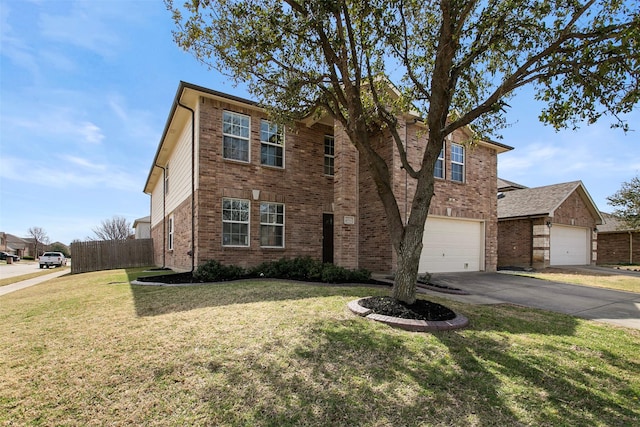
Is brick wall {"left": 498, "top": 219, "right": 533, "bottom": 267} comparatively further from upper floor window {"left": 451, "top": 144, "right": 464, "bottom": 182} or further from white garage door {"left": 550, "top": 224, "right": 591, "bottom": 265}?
upper floor window {"left": 451, "top": 144, "right": 464, "bottom": 182}

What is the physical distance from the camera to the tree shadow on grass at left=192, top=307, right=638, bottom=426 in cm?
305

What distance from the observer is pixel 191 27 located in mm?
6570

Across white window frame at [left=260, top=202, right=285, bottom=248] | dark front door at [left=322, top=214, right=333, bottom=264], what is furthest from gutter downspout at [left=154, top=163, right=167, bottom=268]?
dark front door at [left=322, top=214, right=333, bottom=264]

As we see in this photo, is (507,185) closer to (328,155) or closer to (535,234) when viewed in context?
(535,234)

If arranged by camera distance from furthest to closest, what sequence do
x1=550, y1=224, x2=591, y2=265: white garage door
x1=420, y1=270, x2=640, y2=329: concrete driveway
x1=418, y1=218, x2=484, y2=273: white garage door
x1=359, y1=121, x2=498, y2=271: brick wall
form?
x1=550, y1=224, x2=591, y2=265: white garage door → x1=418, y1=218, x2=484, y2=273: white garage door → x1=359, y1=121, x2=498, y2=271: brick wall → x1=420, y1=270, x2=640, y2=329: concrete driveway

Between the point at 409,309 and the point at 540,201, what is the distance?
702 inches

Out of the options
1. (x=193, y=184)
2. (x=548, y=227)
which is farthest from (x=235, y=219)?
(x=548, y=227)

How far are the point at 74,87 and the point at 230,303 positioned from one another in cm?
1014

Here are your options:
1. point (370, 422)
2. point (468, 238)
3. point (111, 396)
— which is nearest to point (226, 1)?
point (111, 396)

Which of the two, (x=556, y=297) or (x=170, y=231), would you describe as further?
(x=170, y=231)

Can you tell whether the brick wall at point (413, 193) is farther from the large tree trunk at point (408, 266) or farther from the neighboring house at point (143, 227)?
the neighboring house at point (143, 227)

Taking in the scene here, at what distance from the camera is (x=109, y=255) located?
66.7 ft

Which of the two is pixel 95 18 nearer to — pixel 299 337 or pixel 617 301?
pixel 299 337

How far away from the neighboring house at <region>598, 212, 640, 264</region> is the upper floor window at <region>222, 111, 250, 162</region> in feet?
89.3
